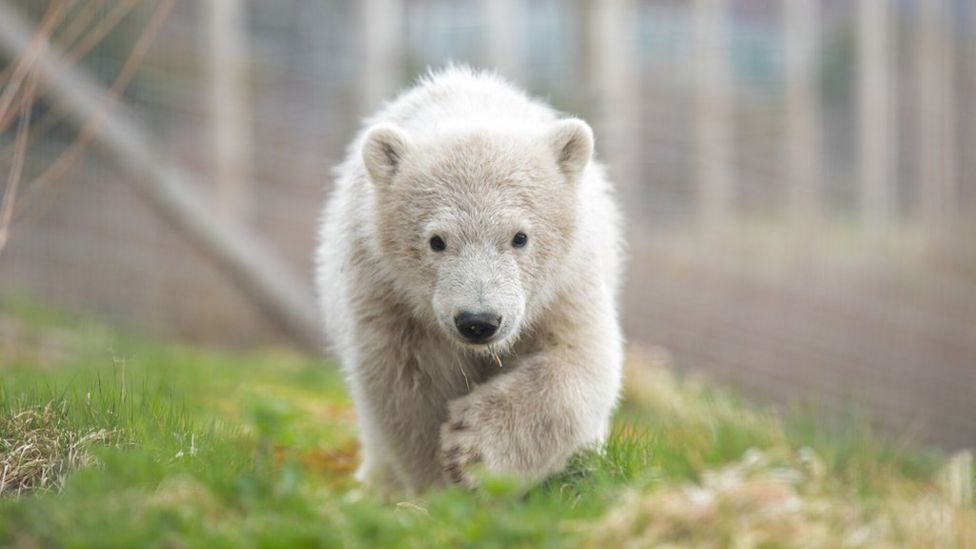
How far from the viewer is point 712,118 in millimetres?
13727

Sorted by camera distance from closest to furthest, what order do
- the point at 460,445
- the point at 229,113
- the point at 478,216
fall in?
the point at 460,445 → the point at 478,216 → the point at 229,113

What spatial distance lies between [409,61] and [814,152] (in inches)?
211

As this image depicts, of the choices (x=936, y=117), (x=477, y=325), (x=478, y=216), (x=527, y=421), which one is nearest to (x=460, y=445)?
(x=527, y=421)

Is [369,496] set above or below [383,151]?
below

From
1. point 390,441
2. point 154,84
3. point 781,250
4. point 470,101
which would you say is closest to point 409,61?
point 154,84

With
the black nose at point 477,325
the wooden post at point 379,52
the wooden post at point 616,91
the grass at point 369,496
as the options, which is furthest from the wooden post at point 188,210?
the black nose at point 477,325

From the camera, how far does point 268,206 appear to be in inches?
494

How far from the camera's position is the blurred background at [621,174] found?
11.9m

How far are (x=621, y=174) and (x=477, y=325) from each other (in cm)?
811

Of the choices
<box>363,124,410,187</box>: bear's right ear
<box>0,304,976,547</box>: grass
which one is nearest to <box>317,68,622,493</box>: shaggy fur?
<box>363,124,410,187</box>: bear's right ear

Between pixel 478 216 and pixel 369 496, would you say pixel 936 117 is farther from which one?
pixel 369 496

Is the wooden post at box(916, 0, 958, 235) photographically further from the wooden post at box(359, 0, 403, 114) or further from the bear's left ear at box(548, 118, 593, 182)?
the bear's left ear at box(548, 118, 593, 182)

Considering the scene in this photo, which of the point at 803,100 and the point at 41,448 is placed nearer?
the point at 41,448

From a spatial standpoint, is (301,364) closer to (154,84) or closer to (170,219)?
(170,219)
